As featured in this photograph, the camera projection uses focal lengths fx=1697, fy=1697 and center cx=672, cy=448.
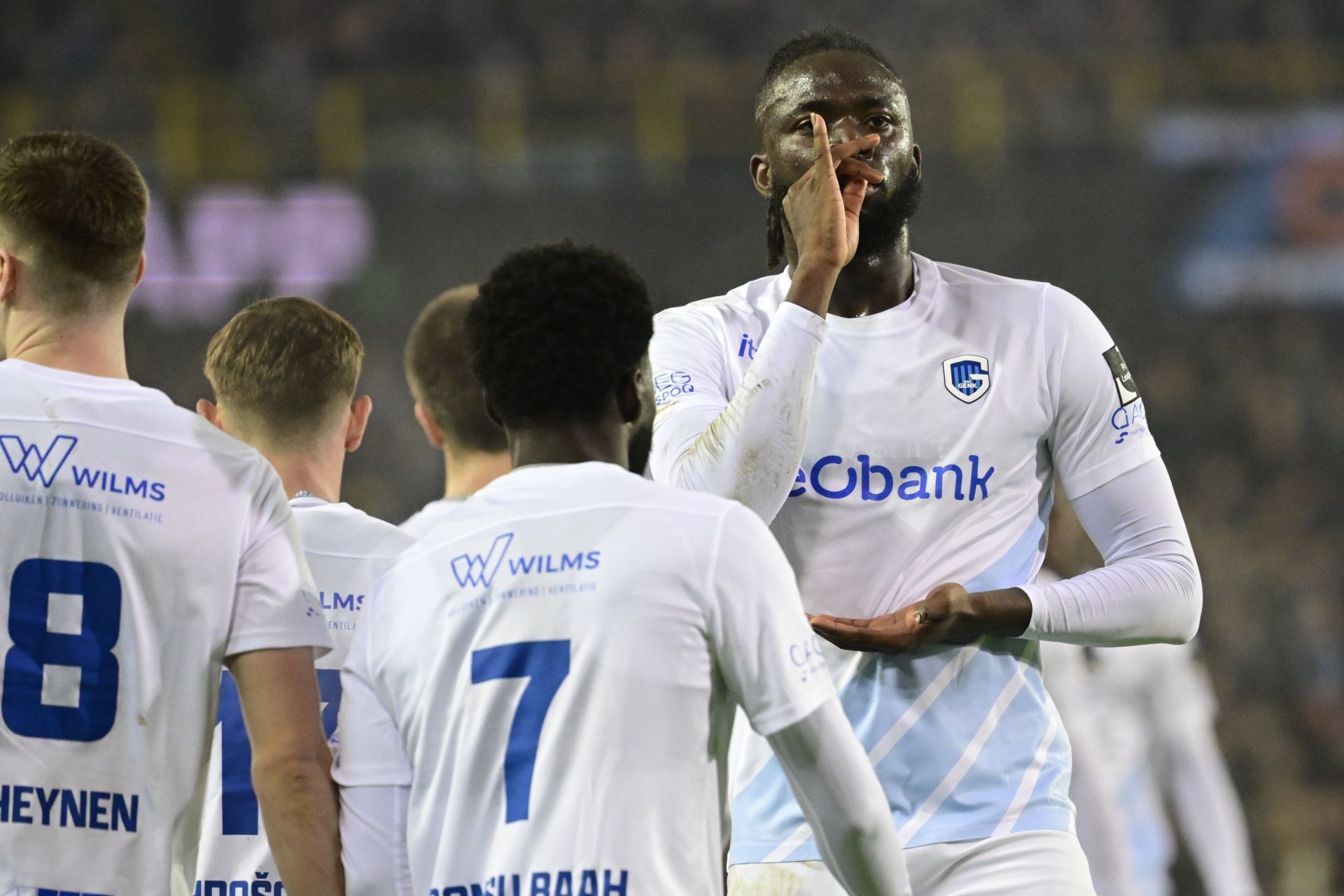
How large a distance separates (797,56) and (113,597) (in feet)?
6.01

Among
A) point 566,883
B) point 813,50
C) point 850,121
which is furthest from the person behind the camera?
point 813,50

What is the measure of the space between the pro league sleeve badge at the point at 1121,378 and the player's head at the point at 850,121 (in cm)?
50

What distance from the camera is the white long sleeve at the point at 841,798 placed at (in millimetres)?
2436

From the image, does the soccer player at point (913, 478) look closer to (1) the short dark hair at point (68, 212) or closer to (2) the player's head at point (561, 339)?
(2) the player's head at point (561, 339)

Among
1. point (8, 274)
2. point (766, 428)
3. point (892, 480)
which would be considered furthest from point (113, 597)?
point (892, 480)

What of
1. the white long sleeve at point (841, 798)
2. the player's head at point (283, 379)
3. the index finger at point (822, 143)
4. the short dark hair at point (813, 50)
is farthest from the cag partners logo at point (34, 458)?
the short dark hair at point (813, 50)

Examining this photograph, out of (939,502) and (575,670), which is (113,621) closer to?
(575,670)

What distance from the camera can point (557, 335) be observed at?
2520mm

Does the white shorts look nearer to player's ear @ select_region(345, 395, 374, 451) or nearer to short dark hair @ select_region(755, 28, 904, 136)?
player's ear @ select_region(345, 395, 374, 451)

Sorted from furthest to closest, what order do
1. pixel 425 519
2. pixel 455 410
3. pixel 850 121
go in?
pixel 455 410 → pixel 425 519 → pixel 850 121

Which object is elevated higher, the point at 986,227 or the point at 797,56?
the point at 986,227

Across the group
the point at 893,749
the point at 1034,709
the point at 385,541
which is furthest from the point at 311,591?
the point at 1034,709

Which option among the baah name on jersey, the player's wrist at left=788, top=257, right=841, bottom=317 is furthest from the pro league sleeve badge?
the player's wrist at left=788, top=257, right=841, bottom=317

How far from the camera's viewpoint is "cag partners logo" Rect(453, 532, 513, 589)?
96.4 inches
